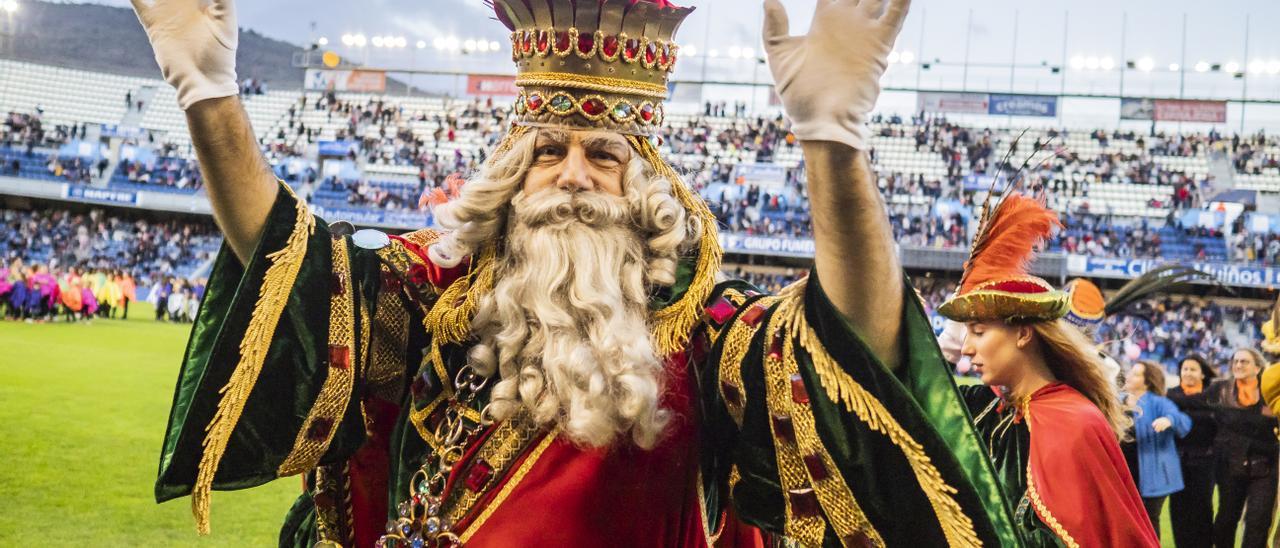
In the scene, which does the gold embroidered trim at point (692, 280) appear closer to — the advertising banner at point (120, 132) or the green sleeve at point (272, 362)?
the green sleeve at point (272, 362)

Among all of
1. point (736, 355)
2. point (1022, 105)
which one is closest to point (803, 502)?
point (736, 355)

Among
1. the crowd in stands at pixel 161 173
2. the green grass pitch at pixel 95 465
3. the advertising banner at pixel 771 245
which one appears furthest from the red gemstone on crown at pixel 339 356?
the crowd in stands at pixel 161 173

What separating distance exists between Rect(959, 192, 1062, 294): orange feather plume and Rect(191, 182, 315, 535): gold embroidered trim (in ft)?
5.51

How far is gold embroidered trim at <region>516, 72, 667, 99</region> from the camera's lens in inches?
97.0

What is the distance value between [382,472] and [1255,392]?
6200 mm

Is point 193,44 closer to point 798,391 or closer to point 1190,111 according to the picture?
point 798,391

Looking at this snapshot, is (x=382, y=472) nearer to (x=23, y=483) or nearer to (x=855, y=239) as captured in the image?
(x=855, y=239)

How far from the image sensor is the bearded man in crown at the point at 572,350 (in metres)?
1.92

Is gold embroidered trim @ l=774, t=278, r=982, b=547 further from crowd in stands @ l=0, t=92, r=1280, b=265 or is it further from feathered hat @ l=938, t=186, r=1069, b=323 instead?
crowd in stands @ l=0, t=92, r=1280, b=265

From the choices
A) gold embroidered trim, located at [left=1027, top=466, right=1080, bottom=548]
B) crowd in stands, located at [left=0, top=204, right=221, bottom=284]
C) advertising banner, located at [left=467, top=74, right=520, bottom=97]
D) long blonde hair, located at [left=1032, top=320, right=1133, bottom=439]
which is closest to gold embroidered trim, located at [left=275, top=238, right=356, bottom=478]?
gold embroidered trim, located at [left=1027, top=466, right=1080, bottom=548]

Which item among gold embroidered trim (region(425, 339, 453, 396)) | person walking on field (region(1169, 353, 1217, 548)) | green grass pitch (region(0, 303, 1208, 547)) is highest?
gold embroidered trim (region(425, 339, 453, 396))

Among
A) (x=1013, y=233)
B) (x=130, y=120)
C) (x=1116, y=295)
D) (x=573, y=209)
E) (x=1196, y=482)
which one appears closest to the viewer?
(x=573, y=209)

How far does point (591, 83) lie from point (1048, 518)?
2355 mm

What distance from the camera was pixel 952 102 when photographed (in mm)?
42406
